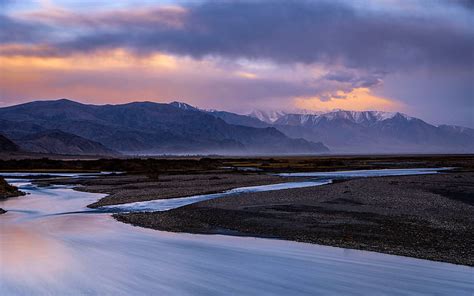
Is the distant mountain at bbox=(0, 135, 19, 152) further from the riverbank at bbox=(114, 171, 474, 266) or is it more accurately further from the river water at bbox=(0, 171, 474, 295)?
the river water at bbox=(0, 171, 474, 295)

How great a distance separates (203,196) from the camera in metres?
39.5

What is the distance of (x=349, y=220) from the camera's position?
24.4m

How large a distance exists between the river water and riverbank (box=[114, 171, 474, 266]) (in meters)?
1.29

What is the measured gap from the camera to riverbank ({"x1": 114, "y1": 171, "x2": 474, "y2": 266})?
1911cm

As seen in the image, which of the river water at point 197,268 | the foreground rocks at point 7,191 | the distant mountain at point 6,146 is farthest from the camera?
the distant mountain at point 6,146

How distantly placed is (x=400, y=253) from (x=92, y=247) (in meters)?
12.2

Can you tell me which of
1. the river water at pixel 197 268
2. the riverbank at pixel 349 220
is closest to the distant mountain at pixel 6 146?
the riverbank at pixel 349 220

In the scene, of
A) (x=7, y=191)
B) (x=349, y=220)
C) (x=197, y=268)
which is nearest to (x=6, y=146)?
(x=7, y=191)

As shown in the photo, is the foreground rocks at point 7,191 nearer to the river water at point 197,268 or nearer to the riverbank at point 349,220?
the riverbank at point 349,220

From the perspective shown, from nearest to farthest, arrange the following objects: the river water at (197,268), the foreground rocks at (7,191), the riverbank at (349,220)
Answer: the river water at (197,268)
the riverbank at (349,220)
the foreground rocks at (7,191)

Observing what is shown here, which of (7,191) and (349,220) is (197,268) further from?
(7,191)

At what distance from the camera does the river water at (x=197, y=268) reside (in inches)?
584

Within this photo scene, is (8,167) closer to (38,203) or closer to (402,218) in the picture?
(38,203)

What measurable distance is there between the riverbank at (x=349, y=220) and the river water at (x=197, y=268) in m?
1.29
